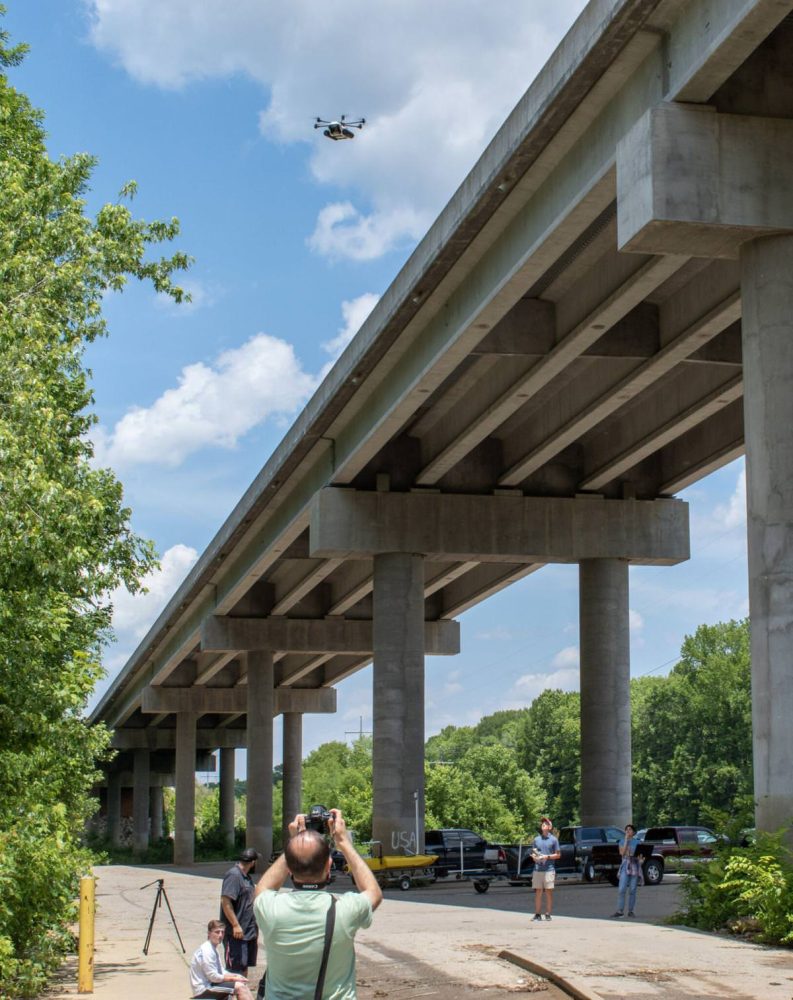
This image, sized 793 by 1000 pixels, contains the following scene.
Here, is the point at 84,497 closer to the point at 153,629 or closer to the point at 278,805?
the point at 153,629

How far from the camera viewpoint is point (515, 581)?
5466 cm

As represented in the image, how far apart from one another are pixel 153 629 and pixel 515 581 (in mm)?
23197

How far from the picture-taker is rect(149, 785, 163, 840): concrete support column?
141 meters

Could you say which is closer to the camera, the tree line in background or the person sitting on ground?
the person sitting on ground

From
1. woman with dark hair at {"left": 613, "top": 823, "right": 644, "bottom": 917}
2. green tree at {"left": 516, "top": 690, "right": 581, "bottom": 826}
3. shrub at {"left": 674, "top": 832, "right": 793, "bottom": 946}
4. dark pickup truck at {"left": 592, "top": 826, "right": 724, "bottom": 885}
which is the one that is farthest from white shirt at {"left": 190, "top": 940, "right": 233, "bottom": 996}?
green tree at {"left": 516, "top": 690, "right": 581, "bottom": 826}

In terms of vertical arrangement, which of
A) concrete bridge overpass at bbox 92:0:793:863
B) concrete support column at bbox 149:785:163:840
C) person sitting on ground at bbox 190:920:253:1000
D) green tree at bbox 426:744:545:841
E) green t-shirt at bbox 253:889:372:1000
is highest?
concrete bridge overpass at bbox 92:0:793:863

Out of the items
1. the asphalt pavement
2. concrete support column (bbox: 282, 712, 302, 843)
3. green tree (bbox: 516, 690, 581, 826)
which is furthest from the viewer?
green tree (bbox: 516, 690, 581, 826)

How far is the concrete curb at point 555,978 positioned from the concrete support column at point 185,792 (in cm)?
6820

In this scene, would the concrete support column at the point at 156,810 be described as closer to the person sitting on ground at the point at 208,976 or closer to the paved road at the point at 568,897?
the paved road at the point at 568,897

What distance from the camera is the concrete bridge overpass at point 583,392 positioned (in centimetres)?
1991

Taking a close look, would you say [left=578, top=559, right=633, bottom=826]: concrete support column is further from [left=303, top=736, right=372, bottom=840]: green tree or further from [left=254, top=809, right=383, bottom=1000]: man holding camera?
[left=254, top=809, right=383, bottom=1000]: man holding camera

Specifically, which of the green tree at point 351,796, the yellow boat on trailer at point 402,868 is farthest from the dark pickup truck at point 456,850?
the green tree at point 351,796

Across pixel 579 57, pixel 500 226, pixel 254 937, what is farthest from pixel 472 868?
pixel 254 937

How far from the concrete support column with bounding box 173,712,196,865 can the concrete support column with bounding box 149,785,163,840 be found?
56.5 meters
